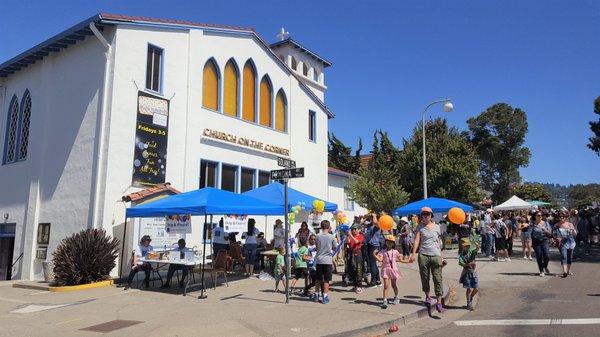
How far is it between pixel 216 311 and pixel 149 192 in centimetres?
689

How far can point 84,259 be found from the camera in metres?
12.8

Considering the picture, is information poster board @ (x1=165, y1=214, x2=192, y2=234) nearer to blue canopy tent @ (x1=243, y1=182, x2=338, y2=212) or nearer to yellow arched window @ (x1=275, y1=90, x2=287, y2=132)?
blue canopy tent @ (x1=243, y1=182, x2=338, y2=212)

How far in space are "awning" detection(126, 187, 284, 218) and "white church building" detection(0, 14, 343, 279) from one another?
9.24 ft

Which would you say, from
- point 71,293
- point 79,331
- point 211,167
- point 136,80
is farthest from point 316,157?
point 79,331

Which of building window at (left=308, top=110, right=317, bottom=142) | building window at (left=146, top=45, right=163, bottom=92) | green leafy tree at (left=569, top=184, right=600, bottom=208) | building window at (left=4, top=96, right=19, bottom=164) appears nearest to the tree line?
building window at (left=308, top=110, right=317, bottom=142)

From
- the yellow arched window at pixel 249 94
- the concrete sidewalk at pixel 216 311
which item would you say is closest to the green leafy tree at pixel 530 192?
the yellow arched window at pixel 249 94

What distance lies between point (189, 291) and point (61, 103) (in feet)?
31.1

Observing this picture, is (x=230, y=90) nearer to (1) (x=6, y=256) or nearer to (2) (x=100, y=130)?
(2) (x=100, y=130)

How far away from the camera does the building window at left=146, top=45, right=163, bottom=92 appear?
52.7ft

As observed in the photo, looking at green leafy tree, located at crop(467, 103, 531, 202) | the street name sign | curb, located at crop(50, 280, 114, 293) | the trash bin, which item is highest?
green leafy tree, located at crop(467, 103, 531, 202)

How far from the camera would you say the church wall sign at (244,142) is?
17.7 meters

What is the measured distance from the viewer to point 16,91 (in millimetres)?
19391

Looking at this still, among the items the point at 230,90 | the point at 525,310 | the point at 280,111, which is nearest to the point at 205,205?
the point at 525,310

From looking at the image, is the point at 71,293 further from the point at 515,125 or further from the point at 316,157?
the point at 515,125
